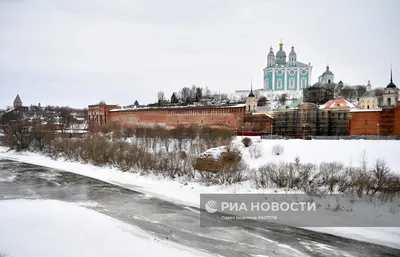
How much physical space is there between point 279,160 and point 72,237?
11.2 meters

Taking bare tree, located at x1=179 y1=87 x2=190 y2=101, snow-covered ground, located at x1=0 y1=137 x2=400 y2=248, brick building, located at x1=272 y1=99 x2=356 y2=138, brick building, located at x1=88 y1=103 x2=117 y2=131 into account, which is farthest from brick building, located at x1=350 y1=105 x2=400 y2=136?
bare tree, located at x1=179 y1=87 x2=190 y2=101

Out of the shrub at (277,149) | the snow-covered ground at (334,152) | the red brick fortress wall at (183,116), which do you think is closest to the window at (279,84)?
the red brick fortress wall at (183,116)

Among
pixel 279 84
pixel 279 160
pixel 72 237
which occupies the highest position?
pixel 279 84

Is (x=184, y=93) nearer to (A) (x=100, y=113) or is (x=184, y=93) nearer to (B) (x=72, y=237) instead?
(A) (x=100, y=113)

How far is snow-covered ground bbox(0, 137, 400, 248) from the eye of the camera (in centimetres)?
845

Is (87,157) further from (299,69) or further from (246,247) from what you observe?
(299,69)

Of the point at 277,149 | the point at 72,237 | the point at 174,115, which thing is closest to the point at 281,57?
the point at 174,115

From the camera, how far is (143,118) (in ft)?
134

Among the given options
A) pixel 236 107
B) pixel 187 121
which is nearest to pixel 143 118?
pixel 187 121

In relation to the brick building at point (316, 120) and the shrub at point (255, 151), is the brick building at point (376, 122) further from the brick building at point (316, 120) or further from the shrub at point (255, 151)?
the shrub at point (255, 151)

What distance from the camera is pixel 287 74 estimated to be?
A: 61.6 metres

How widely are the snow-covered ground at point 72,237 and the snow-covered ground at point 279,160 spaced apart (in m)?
3.40

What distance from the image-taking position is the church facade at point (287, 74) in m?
61.3

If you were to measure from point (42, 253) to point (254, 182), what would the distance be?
7.95m
